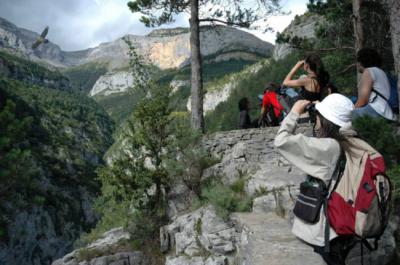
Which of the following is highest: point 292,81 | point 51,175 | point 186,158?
point 292,81

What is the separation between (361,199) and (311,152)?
0.40 meters

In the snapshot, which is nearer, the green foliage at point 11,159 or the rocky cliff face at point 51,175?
the green foliage at point 11,159

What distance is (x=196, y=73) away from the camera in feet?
34.6

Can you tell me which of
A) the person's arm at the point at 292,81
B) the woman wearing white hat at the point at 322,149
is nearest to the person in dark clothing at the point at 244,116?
the person's arm at the point at 292,81

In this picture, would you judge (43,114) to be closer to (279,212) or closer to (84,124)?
(84,124)

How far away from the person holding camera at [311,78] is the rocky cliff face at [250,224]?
1.60 meters

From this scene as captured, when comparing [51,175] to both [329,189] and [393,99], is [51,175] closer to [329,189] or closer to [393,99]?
[393,99]

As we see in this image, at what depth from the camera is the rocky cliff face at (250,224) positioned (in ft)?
12.3

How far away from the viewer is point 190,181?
8.30 meters

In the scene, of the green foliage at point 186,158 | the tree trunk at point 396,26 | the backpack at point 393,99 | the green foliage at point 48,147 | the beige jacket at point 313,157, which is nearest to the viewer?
the beige jacket at point 313,157

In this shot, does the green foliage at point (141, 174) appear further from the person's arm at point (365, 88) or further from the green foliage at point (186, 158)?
the person's arm at point (365, 88)

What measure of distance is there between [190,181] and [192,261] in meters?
2.28

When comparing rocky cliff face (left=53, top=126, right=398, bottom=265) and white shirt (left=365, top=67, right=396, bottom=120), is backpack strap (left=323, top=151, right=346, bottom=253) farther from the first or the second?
white shirt (left=365, top=67, right=396, bottom=120)

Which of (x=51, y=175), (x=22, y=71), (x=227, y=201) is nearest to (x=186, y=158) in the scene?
(x=227, y=201)
